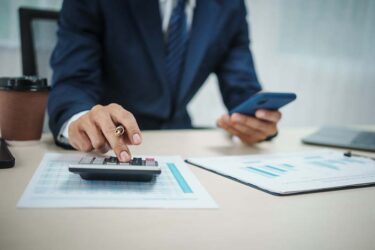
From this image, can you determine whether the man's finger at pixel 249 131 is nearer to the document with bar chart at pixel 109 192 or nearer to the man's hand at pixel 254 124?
the man's hand at pixel 254 124

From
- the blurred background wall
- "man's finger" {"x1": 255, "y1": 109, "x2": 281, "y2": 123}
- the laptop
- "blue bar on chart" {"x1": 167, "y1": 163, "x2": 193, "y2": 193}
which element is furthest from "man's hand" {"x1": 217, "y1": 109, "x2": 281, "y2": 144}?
the blurred background wall

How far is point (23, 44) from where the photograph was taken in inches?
43.7

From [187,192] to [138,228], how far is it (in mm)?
110

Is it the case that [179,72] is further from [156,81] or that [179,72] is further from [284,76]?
[284,76]

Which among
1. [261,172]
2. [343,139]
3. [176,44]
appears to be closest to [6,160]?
[261,172]

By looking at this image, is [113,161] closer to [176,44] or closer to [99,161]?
[99,161]

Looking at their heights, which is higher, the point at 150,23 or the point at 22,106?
the point at 150,23

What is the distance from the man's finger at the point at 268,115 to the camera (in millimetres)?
728

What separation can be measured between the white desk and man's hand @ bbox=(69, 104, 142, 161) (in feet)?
0.32

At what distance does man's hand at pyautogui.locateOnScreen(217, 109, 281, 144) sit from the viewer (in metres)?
0.74

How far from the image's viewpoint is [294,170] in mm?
545

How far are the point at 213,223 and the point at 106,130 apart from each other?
22 cm

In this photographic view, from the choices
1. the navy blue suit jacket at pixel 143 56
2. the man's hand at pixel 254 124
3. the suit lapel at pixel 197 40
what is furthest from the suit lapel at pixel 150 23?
the man's hand at pixel 254 124

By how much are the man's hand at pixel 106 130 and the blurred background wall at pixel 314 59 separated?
1.39 meters
